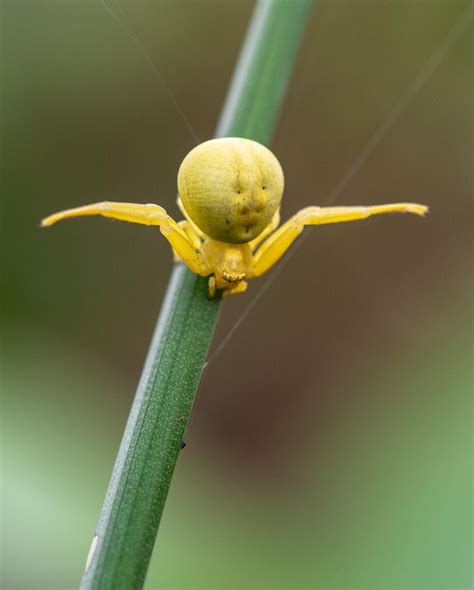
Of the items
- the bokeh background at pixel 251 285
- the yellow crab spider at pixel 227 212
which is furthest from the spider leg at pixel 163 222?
the bokeh background at pixel 251 285

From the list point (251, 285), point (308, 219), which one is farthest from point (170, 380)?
point (251, 285)

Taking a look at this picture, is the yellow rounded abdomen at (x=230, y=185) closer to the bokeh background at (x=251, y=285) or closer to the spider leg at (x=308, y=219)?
the spider leg at (x=308, y=219)

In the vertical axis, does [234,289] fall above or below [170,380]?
above

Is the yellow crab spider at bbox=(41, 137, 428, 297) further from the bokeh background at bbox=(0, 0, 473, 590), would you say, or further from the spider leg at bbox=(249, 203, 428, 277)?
the bokeh background at bbox=(0, 0, 473, 590)

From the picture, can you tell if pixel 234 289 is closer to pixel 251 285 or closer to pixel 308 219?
pixel 308 219

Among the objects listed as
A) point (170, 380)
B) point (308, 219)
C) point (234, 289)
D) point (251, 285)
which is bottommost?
point (170, 380)

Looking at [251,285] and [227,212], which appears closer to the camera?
[227,212]
